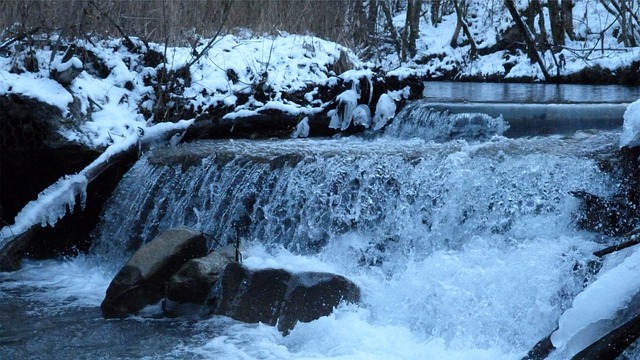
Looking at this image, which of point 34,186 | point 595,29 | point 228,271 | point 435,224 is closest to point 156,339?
point 228,271

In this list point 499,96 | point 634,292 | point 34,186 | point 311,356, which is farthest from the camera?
point 499,96

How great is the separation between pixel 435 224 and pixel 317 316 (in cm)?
112

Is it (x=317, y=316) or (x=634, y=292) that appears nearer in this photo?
(x=634, y=292)

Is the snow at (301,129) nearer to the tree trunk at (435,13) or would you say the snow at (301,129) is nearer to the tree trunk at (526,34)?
the tree trunk at (526,34)

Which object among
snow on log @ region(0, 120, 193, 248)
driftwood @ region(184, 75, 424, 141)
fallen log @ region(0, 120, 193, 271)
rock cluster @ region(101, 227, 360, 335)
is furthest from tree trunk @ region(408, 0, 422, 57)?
rock cluster @ region(101, 227, 360, 335)

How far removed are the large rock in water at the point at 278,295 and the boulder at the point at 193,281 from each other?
65 millimetres

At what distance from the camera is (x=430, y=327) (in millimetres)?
4906

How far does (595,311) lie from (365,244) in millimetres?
2609

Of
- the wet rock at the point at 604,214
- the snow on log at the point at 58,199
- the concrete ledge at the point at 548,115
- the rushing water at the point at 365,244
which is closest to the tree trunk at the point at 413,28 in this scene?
the concrete ledge at the point at 548,115

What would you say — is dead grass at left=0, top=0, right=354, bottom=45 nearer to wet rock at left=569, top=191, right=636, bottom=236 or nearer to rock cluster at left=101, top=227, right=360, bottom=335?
rock cluster at left=101, top=227, right=360, bottom=335

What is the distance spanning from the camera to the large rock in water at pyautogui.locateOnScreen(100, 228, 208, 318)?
562cm

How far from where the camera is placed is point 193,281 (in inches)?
219

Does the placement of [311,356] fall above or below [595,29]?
below

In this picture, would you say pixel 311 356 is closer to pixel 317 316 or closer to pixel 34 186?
pixel 317 316
